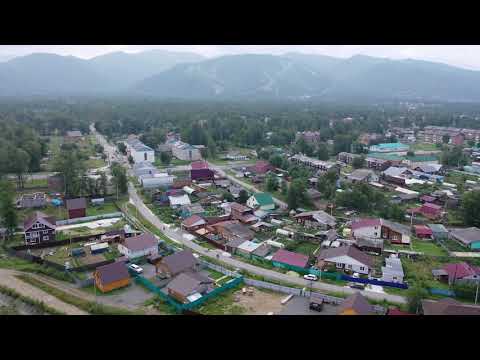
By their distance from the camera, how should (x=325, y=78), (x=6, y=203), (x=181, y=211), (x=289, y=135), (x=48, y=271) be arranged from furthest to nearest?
(x=325, y=78) < (x=289, y=135) < (x=181, y=211) < (x=6, y=203) < (x=48, y=271)

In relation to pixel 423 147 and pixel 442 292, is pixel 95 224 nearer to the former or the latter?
pixel 442 292

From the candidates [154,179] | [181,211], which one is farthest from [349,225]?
[154,179]

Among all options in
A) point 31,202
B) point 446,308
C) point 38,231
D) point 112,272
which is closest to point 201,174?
point 31,202

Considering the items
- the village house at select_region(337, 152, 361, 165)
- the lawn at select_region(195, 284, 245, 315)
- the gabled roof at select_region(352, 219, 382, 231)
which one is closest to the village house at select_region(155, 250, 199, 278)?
the lawn at select_region(195, 284, 245, 315)

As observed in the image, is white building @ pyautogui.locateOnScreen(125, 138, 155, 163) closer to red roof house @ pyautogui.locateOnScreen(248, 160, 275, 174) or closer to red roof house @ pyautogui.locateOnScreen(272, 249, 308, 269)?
red roof house @ pyautogui.locateOnScreen(248, 160, 275, 174)

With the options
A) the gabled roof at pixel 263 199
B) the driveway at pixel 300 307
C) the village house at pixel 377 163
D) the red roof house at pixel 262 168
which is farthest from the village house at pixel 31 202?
the village house at pixel 377 163
